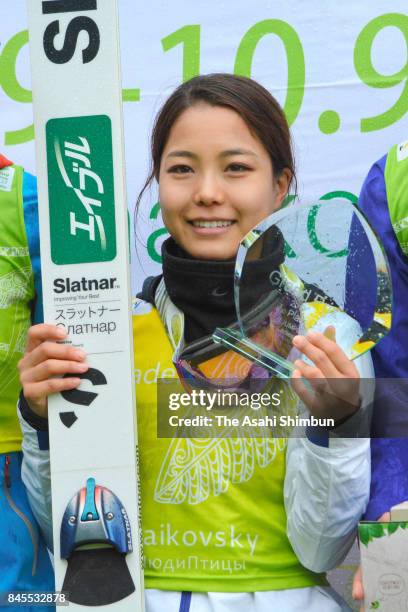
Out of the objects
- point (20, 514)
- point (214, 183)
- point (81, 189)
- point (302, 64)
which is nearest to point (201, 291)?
point (214, 183)

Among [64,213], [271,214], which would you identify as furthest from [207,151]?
[64,213]

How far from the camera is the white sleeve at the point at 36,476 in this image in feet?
4.75

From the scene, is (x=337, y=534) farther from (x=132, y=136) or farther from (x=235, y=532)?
(x=132, y=136)

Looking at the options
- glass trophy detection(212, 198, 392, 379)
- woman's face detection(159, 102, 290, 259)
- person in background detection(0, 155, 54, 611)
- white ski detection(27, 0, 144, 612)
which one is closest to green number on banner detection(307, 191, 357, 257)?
glass trophy detection(212, 198, 392, 379)

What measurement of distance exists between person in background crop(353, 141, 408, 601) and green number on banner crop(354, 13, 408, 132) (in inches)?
14.1

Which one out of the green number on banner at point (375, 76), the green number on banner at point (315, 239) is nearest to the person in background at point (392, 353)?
the green number on banner at point (315, 239)

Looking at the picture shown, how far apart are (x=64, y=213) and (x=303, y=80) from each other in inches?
30.9

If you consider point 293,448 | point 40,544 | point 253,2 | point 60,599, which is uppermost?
point 253,2

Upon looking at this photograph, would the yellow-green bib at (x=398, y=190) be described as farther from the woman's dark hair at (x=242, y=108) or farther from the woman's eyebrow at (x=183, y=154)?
the woman's eyebrow at (x=183, y=154)

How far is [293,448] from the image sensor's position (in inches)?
57.5

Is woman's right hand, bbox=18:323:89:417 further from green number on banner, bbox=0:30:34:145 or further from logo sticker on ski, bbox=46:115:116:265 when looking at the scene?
green number on banner, bbox=0:30:34:145

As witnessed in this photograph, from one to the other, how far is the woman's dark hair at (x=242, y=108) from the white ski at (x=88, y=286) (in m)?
0.29

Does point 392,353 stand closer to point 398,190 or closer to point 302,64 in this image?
point 398,190

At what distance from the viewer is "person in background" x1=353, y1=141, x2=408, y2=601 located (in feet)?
4.81
